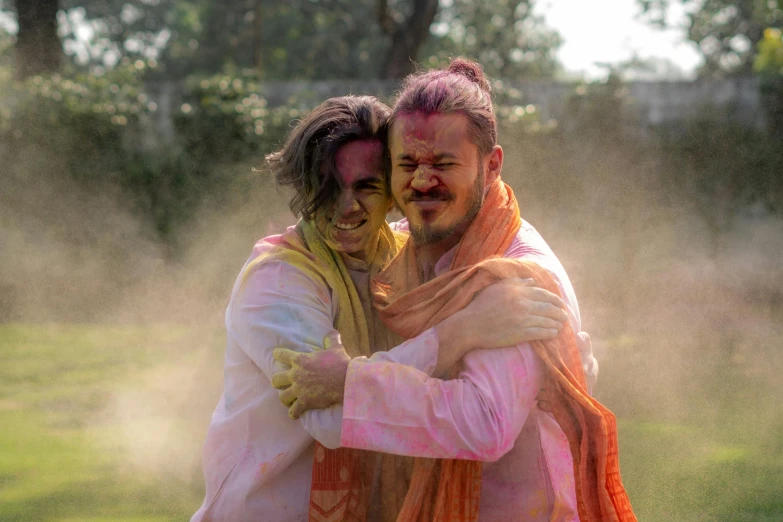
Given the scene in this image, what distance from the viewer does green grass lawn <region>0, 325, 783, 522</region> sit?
5.27 metres

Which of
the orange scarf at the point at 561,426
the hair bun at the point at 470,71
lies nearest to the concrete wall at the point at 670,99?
the hair bun at the point at 470,71

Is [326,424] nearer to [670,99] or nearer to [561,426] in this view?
[561,426]

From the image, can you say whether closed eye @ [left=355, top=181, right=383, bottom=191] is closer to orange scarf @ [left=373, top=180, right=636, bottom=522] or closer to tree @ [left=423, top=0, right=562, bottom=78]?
orange scarf @ [left=373, top=180, right=636, bottom=522]

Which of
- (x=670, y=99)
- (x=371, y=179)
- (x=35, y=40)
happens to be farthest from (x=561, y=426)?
(x=35, y=40)

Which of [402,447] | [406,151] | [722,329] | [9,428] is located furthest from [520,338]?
[722,329]

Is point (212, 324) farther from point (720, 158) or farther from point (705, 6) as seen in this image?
point (705, 6)

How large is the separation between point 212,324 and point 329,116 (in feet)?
24.2

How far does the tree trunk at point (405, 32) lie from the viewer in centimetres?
1933

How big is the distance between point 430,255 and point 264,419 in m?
0.76

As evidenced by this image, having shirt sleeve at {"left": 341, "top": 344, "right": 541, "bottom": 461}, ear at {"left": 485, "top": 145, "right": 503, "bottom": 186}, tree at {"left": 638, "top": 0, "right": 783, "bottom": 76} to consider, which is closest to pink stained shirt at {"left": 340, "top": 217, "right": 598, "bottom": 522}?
shirt sleeve at {"left": 341, "top": 344, "right": 541, "bottom": 461}

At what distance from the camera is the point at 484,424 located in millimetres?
2480

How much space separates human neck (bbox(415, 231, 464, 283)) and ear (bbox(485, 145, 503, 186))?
232mm

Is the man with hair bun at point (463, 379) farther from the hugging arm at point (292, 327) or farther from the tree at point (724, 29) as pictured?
the tree at point (724, 29)

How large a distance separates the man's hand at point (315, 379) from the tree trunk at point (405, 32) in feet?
55.7
